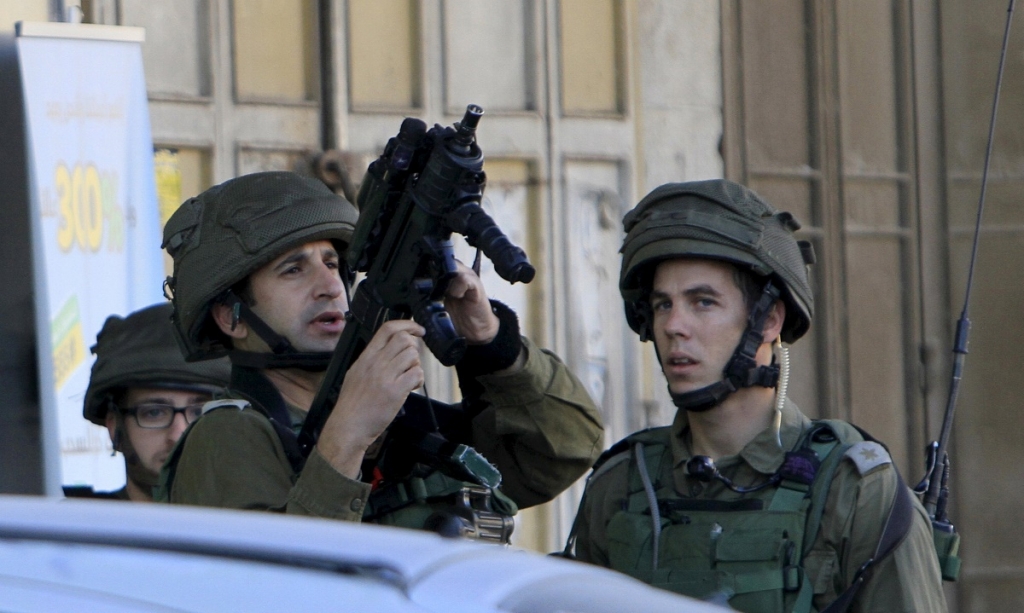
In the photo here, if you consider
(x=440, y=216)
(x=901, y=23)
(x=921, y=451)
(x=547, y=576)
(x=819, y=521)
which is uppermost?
(x=901, y=23)

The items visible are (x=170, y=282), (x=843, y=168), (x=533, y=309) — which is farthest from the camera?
(x=843, y=168)

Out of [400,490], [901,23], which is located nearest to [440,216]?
[400,490]

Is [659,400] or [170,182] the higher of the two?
[170,182]

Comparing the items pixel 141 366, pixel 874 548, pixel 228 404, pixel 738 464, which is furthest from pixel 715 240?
pixel 141 366

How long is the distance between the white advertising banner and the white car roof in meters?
2.88

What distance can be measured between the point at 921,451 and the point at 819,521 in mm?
4360

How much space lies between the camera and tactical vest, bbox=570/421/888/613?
3.09 m

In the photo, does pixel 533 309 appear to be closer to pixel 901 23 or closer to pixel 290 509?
pixel 901 23

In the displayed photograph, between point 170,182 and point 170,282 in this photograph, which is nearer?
point 170,282

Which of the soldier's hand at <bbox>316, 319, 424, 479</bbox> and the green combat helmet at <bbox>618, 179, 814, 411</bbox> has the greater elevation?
the green combat helmet at <bbox>618, 179, 814, 411</bbox>

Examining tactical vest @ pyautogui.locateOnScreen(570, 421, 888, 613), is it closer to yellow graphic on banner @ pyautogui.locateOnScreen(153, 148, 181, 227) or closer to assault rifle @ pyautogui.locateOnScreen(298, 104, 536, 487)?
assault rifle @ pyautogui.locateOnScreen(298, 104, 536, 487)

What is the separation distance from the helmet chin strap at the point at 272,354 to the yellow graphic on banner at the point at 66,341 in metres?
1.44

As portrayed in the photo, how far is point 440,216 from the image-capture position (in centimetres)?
296

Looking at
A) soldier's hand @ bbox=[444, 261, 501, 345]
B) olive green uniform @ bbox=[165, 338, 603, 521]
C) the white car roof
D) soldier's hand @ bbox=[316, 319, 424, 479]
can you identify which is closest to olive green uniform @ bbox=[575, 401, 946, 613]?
olive green uniform @ bbox=[165, 338, 603, 521]
